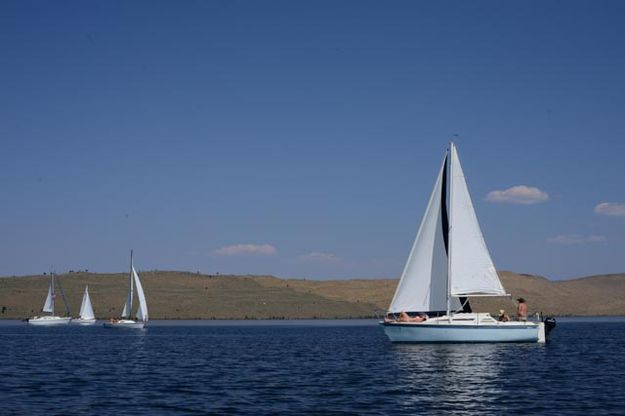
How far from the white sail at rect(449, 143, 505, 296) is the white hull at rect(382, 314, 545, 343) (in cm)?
197

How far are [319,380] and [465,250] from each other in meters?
24.6

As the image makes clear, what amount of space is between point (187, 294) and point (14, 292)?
34.6 m

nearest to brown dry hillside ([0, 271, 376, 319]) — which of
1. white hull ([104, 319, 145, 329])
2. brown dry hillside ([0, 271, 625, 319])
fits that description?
brown dry hillside ([0, 271, 625, 319])

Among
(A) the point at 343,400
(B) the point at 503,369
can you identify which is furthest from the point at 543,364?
(A) the point at 343,400

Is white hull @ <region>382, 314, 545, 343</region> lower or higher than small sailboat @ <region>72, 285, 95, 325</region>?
lower

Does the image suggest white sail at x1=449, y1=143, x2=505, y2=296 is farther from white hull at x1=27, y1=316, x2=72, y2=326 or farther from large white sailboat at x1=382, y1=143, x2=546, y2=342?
white hull at x1=27, y1=316, x2=72, y2=326

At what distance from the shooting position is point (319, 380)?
4141cm

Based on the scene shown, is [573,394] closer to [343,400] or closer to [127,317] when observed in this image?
[343,400]

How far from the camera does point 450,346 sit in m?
61.2

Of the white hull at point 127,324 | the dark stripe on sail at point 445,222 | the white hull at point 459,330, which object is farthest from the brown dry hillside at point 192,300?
the white hull at point 459,330

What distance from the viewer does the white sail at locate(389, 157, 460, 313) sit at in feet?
207

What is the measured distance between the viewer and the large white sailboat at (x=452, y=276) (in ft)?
204

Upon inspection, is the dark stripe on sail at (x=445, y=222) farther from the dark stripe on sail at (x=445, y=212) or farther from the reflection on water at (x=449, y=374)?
the reflection on water at (x=449, y=374)

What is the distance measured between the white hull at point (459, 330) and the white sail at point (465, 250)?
6.45 ft
